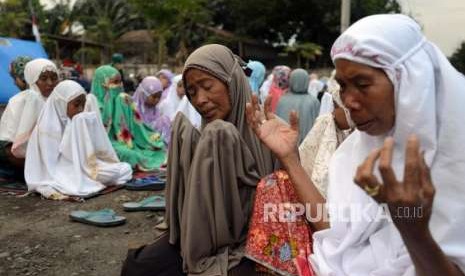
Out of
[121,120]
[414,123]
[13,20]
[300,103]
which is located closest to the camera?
[414,123]

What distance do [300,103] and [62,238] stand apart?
12.0 ft

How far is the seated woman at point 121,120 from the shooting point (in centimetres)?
659

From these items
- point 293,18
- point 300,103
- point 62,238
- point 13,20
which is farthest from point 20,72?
point 293,18

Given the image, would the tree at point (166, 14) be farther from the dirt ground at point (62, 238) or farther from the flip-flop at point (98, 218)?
the flip-flop at point (98, 218)

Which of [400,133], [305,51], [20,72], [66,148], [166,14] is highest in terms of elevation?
[400,133]

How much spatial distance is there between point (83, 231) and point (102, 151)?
1858 millimetres

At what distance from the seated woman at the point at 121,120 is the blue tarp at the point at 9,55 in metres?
3.10

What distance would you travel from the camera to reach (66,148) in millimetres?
5535

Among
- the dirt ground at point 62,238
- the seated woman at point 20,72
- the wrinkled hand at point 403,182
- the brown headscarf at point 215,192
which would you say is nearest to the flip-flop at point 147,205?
the dirt ground at point 62,238

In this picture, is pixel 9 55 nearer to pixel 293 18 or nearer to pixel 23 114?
pixel 23 114

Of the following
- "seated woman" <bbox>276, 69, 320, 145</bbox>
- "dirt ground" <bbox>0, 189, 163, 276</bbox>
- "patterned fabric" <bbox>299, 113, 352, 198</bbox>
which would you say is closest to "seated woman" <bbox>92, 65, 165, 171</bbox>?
"dirt ground" <bbox>0, 189, 163, 276</bbox>

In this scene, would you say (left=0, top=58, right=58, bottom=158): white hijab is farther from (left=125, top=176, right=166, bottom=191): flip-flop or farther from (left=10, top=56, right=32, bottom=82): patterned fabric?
(left=125, top=176, right=166, bottom=191): flip-flop

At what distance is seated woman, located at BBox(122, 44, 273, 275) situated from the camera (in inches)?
75.0

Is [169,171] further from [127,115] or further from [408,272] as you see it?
[127,115]
